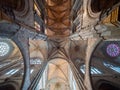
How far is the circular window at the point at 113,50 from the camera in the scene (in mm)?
12855

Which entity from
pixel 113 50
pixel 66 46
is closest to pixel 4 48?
pixel 66 46

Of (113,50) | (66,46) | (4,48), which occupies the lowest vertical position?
(113,50)

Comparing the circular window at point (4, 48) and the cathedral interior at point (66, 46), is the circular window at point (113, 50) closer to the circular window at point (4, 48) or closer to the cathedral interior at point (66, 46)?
the cathedral interior at point (66, 46)

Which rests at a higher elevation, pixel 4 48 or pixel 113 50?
pixel 4 48

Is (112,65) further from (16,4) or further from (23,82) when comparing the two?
(16,4)

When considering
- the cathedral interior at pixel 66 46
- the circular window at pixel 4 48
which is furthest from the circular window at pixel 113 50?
the circular window at pixel 4 48

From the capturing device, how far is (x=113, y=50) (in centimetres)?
1286

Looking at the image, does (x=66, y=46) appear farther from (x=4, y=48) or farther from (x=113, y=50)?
(x=4, y=48)

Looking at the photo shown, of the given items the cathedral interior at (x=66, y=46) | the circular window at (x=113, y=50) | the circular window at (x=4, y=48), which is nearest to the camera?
the cathedral interior at (x=66, y=46)

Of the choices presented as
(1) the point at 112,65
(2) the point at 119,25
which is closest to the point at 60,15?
(1) the point at 112,65

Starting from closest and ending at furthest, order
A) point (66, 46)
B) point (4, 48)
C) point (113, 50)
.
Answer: point (113, 50) < point (4, 48) < point (66, 46)

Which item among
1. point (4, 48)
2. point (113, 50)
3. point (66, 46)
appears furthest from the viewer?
point (66, 46)

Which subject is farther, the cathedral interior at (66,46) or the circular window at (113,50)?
the circular window at (113,50)

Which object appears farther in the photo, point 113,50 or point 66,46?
point 66,46
